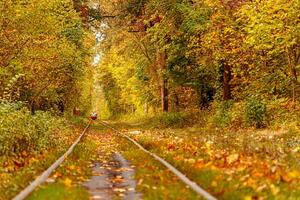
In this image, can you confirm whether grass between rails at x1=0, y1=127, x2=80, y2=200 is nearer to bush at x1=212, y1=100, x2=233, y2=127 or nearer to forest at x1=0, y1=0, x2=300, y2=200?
forest at x1=0, y1=0, x2=300, y2=200

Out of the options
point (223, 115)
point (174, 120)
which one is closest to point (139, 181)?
point (223, 115)

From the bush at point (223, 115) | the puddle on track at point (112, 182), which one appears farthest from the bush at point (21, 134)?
the bush at point (223, 115)

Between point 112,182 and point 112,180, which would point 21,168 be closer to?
point 112,180

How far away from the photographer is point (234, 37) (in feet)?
Result: 97.5

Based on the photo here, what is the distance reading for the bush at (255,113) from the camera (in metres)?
25.0

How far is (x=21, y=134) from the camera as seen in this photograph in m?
14.3

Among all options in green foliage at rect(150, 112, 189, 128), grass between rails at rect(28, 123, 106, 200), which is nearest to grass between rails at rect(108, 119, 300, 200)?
grass between rails at rect(28, 123, 106, 200)

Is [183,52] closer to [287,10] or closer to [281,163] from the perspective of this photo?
[287,10]

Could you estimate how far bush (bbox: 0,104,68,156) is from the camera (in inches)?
543

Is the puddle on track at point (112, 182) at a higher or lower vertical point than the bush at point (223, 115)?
lower

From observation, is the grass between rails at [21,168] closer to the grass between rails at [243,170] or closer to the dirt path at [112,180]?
the dirt path at [112,180]

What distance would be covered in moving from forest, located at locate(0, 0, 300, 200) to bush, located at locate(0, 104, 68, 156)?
0.04m

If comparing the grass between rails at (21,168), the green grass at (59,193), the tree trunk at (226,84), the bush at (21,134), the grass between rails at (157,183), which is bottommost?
the grass between rails at (157,183)

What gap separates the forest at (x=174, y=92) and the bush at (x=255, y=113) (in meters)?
0.06
